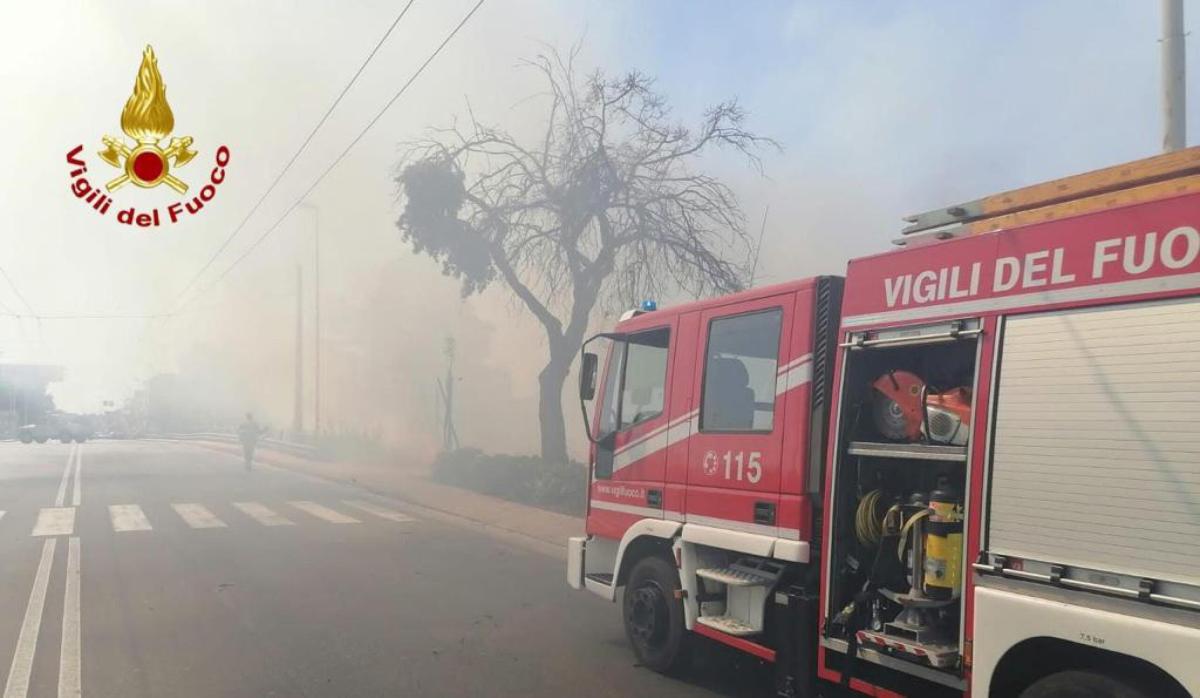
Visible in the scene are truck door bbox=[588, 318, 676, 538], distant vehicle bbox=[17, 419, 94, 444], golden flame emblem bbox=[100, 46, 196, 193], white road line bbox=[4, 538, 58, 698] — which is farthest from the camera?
distant vehicle bbox=[17, 419, 94, 444]

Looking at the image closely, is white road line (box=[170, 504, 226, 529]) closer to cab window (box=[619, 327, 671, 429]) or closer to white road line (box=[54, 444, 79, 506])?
white road line (box=[54, 444, 79, 506])

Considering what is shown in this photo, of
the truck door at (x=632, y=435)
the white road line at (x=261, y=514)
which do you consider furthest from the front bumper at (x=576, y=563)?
the white road line at (x=261, y=514)

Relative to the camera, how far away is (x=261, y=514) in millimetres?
14070

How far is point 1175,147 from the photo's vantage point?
652 cm

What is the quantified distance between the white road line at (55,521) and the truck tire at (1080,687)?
39.3ft

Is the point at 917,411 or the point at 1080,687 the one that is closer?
the point at 1080,687

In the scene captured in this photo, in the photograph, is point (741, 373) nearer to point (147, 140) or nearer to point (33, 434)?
point (147, 140)

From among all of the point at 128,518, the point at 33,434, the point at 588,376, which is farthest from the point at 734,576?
the point at 33,434

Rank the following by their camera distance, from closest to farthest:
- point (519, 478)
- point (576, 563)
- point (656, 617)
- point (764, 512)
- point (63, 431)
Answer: point (764, 512) → point (656, 617) → point (576, 563) → point (519, 478) → point (63, 431)

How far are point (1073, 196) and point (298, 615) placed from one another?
242 inches

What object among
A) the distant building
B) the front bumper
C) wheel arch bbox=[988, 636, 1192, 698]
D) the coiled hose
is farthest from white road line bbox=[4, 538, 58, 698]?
the distant building

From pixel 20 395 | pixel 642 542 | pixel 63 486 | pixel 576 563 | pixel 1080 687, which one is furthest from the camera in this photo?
pixel 20 395

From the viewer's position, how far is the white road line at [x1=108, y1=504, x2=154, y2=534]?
40.3ft

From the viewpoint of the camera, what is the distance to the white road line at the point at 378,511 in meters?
13.8
